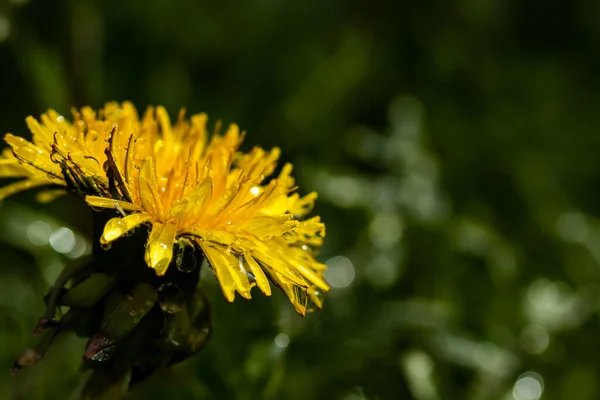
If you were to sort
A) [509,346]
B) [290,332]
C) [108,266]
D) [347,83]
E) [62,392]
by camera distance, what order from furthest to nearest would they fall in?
[347,83]
[509,346]
[290,332]
[62,392]
[108,266]

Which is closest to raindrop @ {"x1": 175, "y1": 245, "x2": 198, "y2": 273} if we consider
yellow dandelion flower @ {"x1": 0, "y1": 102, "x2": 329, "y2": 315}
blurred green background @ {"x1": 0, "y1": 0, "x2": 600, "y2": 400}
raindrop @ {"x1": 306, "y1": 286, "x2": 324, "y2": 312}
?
yellow dandelion flower @ {"x1": 0, "y1": 102, "x2": 329, "y2": 315}

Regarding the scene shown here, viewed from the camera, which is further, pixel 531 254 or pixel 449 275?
pixel 531 254

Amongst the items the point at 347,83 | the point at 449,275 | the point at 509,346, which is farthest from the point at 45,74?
the point at 509,346

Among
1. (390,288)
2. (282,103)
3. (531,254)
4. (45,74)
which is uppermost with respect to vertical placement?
(45,74)

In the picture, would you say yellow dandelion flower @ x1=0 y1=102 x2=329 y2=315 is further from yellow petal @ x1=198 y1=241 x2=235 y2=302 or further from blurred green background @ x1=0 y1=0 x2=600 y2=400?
blurred green background @ x1=0 y1=0 x2=600 y2=400

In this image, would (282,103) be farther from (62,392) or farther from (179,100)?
(62,392)

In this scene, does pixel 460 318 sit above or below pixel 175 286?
below
